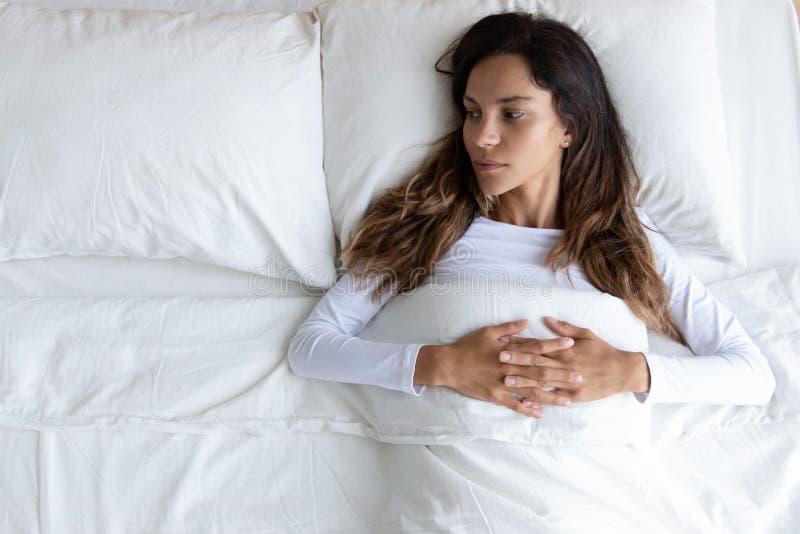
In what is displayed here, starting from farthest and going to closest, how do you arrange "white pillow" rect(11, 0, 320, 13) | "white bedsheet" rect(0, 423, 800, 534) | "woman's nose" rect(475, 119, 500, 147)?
"white pillow" rect(11, 0, 320, 13) → "woman's nose" rect(475, 119, 500, 147) → "white bedsheet" rect(0, 423, 800, 534)

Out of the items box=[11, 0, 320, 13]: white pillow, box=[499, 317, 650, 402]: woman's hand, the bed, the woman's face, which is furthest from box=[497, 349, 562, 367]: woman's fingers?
box=[11, 0, 320, 13]: white pillow

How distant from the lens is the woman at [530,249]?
46.1 inches

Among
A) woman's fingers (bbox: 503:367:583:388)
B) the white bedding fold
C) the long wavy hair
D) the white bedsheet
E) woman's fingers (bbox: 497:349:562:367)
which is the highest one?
the long wavy hair

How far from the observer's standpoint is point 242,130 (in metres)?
1.29

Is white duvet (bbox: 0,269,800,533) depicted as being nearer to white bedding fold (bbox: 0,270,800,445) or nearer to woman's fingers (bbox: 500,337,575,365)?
white bedding fold (bbox: 0,270,800,445)

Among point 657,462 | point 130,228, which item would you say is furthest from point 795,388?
point 130,228

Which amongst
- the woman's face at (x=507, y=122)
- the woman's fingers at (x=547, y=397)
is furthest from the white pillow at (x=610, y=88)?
the woman's fingers at (x=547, y=397)

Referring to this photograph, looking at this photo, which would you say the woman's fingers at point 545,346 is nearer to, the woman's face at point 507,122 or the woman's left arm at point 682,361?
the woman's left arm at point 682,361

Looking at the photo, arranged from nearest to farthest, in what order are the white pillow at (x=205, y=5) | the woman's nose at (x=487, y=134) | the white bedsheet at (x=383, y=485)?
1. the white bedsheet at (x=383, y=485)
2. the woman's nose at (x=487, y=134)
3. the white pillow at (x=205, y=5)

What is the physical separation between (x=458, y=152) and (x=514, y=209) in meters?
0.15

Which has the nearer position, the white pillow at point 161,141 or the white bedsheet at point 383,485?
the white bedsheet at point 383,485

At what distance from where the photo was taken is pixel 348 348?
1226 mm

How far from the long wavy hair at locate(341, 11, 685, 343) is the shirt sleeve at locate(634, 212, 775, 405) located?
1.4 inches

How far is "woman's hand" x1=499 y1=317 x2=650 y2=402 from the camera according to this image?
3.80 feet
